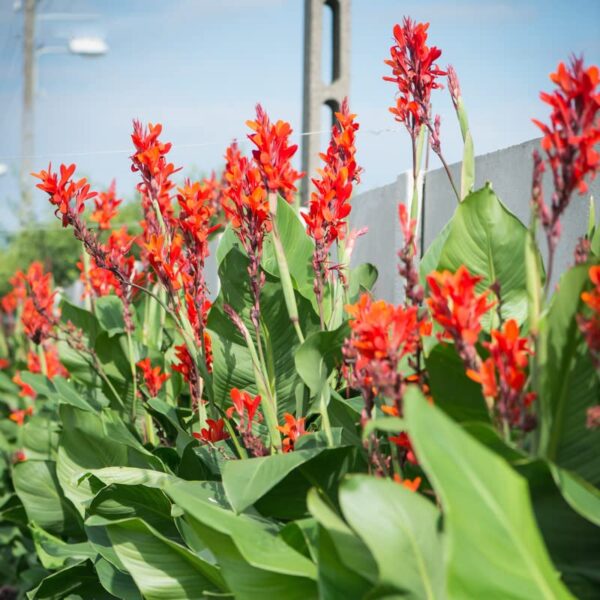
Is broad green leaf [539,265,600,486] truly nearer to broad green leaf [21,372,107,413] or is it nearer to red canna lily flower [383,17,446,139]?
red canna lily flower [383,17,446,139]

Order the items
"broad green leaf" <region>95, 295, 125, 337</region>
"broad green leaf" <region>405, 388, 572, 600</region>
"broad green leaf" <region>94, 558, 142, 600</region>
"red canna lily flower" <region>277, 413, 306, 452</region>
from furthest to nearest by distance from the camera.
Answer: "broad green leaf" <region>95, 295, 125, 337</region> → "broad green leaf" <region>94, 558, 142, 600</region> → "red canna lily flower" <region>277, 413, 306, 452</region> → "broad green leaf" <region>405, 388, 572, 600</region>

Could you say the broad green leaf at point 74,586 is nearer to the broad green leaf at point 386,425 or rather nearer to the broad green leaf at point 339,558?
the broad green leaf at point 339,558

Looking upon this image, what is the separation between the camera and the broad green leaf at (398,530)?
107cm

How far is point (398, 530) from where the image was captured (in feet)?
3.53

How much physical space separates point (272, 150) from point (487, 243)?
0.39 m

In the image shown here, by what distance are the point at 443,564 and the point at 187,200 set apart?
94 centimetres

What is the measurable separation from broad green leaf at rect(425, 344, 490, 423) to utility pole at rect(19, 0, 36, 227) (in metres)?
17.2

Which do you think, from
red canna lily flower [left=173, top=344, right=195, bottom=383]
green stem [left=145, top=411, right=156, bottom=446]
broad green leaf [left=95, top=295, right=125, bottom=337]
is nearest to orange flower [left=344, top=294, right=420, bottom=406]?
red canna lily flower [left=173, top=344, right=195, bottom=383]

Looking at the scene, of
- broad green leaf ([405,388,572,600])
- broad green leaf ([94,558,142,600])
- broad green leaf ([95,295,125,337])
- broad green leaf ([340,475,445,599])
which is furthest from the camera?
broad green leaf ([95,295,125,337])

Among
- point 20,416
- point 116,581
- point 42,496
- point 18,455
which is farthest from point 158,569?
point 18,455

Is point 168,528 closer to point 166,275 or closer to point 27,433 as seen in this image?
point 166,275

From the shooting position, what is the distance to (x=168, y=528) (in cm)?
180

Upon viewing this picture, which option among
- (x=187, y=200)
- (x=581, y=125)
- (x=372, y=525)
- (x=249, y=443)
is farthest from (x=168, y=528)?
(x=581, y=125)

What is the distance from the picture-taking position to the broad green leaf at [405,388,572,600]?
0.97 m
